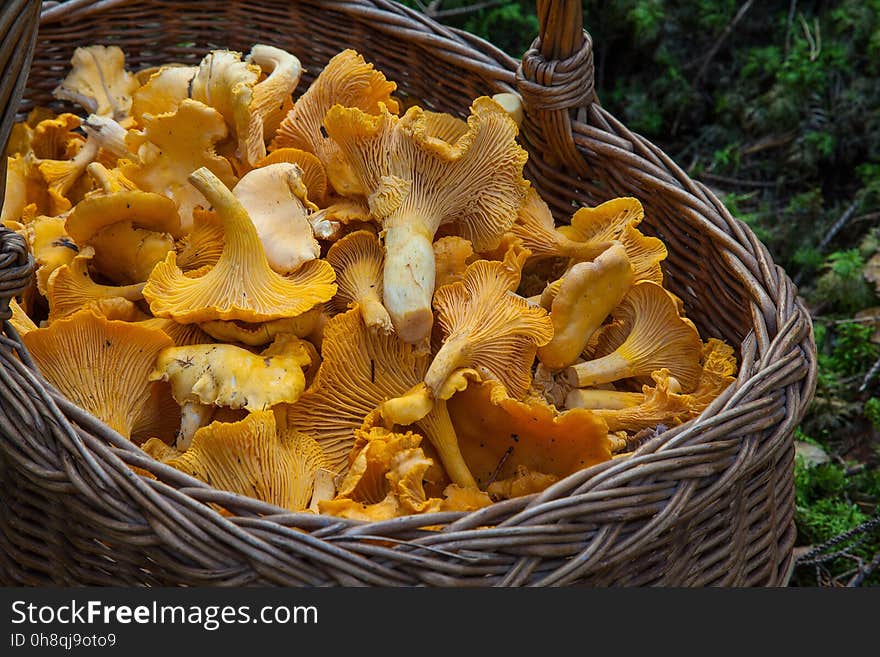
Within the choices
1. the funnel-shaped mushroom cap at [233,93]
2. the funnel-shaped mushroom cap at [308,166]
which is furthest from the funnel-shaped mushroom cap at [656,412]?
the funnel-shaped mushroom cap at [233,93]

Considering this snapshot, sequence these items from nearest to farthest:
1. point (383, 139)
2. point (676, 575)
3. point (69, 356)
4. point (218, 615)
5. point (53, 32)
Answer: point (218, 615)
point (676, 575)
point (69, 356)
point (383, 139)
point (53, 32)

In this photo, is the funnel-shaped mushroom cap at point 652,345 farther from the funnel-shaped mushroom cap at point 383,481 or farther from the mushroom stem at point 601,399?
the funnel-shaped mushroom cap at point 383,481

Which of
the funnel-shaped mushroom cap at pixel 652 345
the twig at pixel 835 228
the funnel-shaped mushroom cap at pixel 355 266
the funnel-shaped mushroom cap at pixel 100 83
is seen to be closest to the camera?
the funnel-shaped mushroom cap at pixel 355 266

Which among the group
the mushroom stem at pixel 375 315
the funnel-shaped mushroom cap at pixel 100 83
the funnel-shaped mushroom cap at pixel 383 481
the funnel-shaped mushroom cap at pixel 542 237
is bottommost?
the funnel-shaped mushroom cap at pixel 383 481

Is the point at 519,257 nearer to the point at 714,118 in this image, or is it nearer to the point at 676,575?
the point at 676,575

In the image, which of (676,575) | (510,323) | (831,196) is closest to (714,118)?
(831,196)

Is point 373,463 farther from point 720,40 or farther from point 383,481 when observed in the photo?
point 720,40
